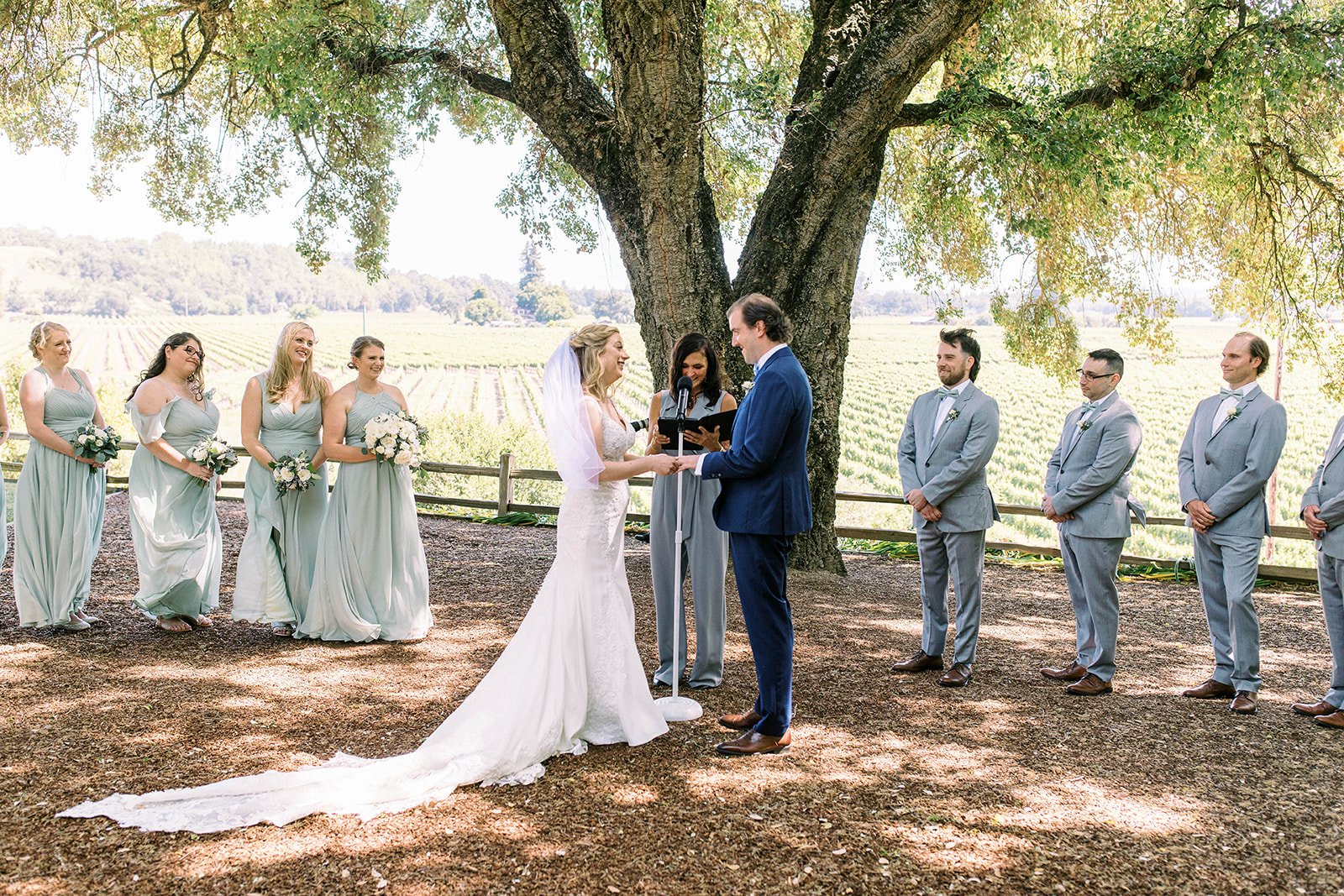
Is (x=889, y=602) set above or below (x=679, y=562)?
below

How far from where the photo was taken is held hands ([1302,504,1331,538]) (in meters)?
5.43

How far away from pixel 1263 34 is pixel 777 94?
3.95m

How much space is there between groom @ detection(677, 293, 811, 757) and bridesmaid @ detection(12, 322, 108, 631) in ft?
16.0

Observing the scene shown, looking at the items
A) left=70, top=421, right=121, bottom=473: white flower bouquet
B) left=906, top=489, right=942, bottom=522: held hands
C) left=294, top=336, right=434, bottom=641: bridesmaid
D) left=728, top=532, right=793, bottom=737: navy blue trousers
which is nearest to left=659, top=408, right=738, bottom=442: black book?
left=728, top=532, right=793, bottom=737: navy blue trousers

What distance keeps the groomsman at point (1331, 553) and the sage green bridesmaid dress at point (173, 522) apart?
7.02 meters


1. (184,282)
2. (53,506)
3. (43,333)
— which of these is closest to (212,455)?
(53,506)

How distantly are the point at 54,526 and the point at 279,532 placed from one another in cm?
157

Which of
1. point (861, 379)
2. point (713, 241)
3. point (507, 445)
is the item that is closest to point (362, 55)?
point (713, 241)

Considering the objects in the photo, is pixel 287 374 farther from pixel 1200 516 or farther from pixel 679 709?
pixel 1200 516

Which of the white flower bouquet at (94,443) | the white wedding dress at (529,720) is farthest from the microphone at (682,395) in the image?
the white flower bouquet at (94,443)

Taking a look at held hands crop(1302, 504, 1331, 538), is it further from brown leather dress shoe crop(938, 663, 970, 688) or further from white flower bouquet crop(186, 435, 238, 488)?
white flower bouquet crop(186, 435, 238, 488)

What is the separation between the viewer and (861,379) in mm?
44750

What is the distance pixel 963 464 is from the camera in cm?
611

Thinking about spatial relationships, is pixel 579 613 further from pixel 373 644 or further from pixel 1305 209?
pixel 1305 209
